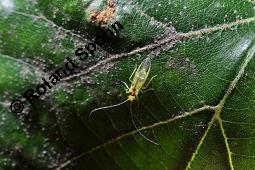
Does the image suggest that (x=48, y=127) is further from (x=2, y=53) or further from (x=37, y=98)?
(x=2, y=53)

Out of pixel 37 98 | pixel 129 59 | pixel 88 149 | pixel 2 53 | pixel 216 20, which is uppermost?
pixel 216 20

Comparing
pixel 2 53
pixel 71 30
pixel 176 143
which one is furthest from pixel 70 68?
pixel 176 143

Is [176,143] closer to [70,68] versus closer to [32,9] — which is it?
[70,68]

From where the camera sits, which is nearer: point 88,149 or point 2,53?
point 2,53

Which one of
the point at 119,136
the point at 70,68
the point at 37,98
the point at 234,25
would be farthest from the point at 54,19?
the point at 234,25

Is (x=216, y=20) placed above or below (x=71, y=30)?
above

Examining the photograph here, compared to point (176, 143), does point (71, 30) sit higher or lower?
higher
